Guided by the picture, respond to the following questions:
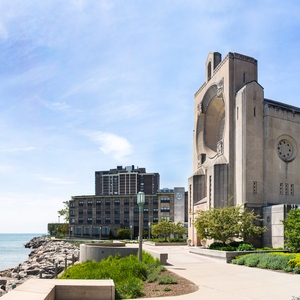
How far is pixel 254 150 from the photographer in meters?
44.6

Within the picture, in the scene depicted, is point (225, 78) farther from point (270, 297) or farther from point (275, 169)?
point (270, 297)

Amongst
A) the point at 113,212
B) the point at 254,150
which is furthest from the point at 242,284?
the point at 113,212

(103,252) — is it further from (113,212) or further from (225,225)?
(113,212)

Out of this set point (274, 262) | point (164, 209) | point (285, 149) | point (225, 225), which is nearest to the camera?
point (274, 262)

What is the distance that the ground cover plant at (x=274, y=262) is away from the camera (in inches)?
801

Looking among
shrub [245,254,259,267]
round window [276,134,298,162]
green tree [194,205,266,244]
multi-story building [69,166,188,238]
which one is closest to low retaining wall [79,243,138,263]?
shrub [245,254,259,267]

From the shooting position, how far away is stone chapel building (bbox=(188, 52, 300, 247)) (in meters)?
44.0

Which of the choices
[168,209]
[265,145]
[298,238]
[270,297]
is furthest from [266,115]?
[168,209]

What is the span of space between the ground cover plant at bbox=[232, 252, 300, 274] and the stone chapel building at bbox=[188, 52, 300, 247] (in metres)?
16.7

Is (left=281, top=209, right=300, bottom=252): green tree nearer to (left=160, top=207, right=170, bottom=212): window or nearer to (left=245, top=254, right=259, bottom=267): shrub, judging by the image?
(left=245, top=254, right=259, bottom=267): shrub

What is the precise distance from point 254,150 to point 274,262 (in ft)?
79.8

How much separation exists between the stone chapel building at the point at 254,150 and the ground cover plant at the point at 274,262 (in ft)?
54.9

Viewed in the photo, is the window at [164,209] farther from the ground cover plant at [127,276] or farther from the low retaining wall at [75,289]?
the low retaining wall at [75,289]

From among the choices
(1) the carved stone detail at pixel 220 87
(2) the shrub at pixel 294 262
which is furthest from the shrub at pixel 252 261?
(1) the carved stone detail at pixel 220 87
